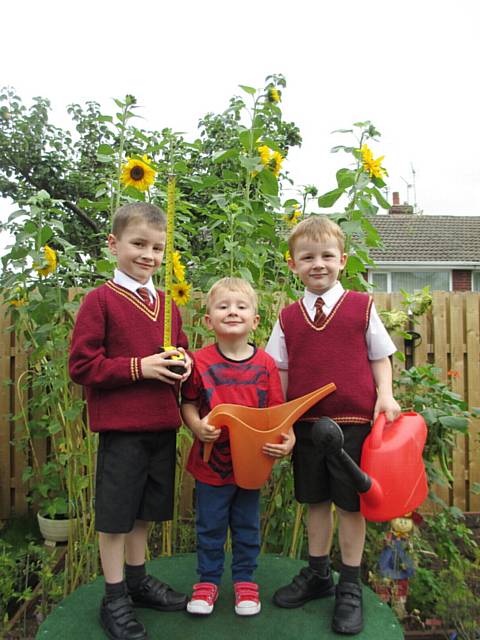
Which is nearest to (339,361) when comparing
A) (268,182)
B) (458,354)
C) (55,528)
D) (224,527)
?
(224,527)

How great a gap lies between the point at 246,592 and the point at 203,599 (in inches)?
6.4

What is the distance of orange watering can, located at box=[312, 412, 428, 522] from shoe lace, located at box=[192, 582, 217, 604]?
67 centimetres

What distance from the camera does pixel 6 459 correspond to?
4.23 m

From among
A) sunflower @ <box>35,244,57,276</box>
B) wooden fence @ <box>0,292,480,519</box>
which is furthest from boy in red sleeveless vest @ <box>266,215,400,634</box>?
wooden fence @ <box>0,292,480,519</box>

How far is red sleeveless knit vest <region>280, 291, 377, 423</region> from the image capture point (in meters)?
1.97

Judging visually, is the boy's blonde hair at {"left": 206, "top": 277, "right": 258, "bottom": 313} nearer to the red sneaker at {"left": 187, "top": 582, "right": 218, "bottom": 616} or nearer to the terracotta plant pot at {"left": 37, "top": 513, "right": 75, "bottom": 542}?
the red sneaker at {"left": 187, "top": 582, "right": 218, "bottom": 616}

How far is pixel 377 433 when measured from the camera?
6.14ft

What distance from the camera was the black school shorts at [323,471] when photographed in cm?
196

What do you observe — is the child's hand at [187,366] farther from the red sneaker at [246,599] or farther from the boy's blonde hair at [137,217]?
the red sneaker at [246,599]

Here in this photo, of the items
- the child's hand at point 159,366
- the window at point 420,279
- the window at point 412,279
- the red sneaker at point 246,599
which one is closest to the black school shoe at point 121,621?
the red sneaker at point 246,599

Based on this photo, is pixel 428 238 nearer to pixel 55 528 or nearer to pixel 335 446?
pixel 55 528

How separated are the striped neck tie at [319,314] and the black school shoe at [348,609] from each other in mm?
990

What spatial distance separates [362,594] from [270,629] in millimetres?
430

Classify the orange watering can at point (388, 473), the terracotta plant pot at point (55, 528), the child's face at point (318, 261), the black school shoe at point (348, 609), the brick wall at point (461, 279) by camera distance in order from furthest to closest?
the brick wall at point (461, 279) < the terracotta plant pot at point (55, 528) < the child's face at point (318, 261) < the black school shoe at point (348, 609) < the orange watering can at point (388, 473)
